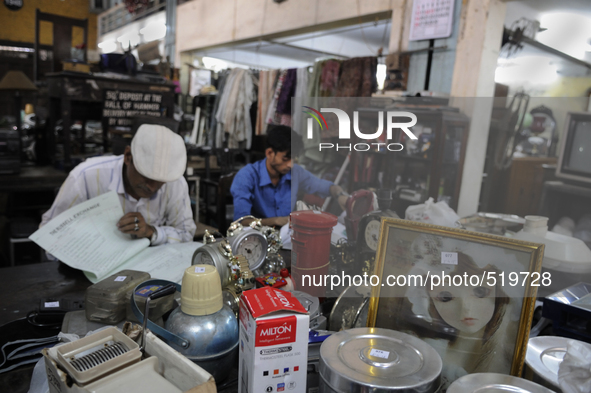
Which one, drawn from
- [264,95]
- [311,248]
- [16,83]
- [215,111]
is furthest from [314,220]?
[215,111]

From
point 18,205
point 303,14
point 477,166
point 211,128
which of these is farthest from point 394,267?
point 211,128

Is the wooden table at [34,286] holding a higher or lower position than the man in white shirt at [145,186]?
lower

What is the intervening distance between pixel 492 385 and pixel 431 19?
382 centimetres

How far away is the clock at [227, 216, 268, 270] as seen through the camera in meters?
1.07

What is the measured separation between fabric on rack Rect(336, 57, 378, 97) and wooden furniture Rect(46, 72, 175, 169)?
187cm

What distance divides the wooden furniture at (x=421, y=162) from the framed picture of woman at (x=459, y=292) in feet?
0.49

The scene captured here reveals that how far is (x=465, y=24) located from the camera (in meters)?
3.48

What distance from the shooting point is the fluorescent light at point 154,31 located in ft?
30.8

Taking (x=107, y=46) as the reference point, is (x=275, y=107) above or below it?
below

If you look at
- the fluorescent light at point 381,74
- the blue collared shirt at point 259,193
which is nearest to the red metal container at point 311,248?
the blue collared shirt at point 259,193

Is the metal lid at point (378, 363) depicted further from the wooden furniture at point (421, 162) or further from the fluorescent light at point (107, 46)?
the fluorescent light at point (107, 46)

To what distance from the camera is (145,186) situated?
167cm

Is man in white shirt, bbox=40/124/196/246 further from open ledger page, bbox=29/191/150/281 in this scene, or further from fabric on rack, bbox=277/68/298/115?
fabric on rack, bbox=277/68/298/115

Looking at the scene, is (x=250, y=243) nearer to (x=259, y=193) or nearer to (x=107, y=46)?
(x=259, y=193)
